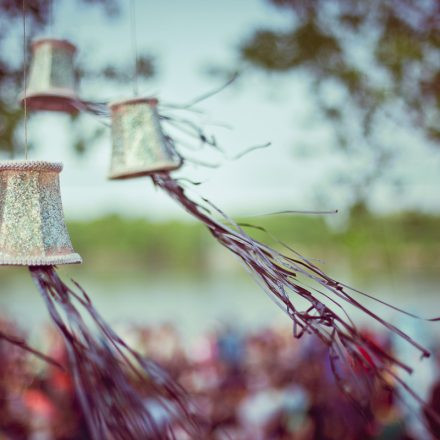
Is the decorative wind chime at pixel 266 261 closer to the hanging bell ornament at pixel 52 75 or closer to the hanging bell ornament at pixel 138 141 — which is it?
the hanging bell ornament at pixel 138 141

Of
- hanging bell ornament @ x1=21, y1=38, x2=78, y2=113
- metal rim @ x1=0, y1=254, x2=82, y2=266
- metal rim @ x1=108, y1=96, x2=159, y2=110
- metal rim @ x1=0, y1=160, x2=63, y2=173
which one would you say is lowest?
metal rim @ x1=0, y1=254, x2=82, y2=266

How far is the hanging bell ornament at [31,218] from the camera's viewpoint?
104cm

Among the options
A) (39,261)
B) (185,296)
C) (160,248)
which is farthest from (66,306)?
(160,248)

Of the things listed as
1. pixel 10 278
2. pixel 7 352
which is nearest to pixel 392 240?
pixel 7 352

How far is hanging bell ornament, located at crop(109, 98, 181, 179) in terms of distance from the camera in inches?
51.4

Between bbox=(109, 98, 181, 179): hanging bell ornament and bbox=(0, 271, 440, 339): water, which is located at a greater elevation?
bbox=(109, 98, 181, 179): hanging bell ornament

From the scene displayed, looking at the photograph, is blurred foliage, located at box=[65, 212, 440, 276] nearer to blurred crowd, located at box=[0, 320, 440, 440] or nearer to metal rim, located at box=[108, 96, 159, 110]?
blurred crowd, located at box=[0, 320, 440, 440]

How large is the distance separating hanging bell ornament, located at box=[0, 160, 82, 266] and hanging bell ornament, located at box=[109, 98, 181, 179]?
236 mm

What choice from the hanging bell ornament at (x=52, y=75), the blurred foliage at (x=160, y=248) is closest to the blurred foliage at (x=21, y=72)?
the hanging bell ornament at (x=52, y=75)

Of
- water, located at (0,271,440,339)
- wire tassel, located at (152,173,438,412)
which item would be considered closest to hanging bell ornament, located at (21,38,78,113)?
wire tassel, located at (152,173,438,412)

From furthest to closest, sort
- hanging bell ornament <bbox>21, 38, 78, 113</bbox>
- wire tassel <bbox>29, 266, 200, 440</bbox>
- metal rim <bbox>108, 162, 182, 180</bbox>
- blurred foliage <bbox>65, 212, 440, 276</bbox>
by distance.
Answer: blurred foliage <bbox>65, 212, 440, 276</bbox>
hanging bell ornament <bbox>21, 38, 78, 113</bbox>
metal rim <bbox>108, 162, 182, 180</bbox>
wire tassel <bbox>29, 266, 200, 440</bbox>

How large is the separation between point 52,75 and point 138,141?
1.18 feet

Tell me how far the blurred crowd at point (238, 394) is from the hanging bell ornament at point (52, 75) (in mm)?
1515

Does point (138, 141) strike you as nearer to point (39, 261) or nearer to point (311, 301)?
point (39, 261)
